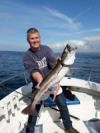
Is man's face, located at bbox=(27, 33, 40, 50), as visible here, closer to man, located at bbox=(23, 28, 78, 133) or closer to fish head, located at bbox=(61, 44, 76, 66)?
man, located at bbox=(23, 28, 78, 133)

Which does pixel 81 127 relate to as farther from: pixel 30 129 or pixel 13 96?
pixel 13 96

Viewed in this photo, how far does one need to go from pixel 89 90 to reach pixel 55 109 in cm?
215

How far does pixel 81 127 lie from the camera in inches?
254

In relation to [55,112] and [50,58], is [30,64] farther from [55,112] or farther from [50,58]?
[55,112]

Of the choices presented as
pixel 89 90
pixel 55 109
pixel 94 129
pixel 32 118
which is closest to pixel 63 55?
pixel 32 118

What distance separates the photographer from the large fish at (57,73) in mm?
4637

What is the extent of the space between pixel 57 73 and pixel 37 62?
105cm

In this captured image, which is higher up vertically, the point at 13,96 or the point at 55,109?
the point at 13,96

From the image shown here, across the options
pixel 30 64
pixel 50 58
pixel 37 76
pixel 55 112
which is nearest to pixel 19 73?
pixel 55 112

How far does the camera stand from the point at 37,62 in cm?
577

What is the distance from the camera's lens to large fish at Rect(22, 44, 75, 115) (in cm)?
464

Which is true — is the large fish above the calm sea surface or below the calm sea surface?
above

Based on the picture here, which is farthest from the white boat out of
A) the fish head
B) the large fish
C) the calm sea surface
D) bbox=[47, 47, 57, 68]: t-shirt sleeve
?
the fish head

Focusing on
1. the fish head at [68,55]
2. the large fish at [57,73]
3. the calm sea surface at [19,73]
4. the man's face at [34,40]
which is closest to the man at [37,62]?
→ the man's face at [34,40]
